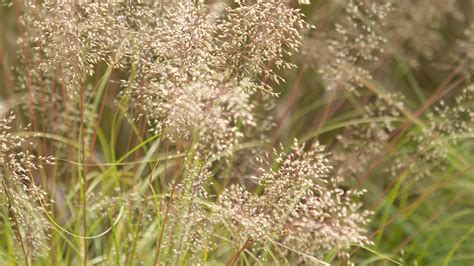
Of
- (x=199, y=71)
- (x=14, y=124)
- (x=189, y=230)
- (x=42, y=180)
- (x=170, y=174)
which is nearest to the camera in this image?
(x=199, y=71)

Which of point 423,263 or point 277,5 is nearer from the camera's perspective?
point 277,5

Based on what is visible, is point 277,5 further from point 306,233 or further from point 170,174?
point 170,174

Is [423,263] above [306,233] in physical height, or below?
below

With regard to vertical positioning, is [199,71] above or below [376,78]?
above

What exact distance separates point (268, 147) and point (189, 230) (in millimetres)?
980

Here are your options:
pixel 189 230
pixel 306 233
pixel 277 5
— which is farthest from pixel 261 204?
pixel 277 5

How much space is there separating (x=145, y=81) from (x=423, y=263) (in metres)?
1.53

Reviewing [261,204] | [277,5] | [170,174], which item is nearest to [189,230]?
[261,204]

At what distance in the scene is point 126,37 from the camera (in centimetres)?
215

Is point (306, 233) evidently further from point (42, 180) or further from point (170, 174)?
point (170, 174)

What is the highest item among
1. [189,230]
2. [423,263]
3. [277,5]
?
[277,5]

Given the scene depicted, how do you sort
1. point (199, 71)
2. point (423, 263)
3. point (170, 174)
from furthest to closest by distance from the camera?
point (170, 174) → point (423, 263) → point (199, 71)

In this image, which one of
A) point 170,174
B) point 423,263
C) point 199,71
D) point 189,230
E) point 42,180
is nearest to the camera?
point 199,71

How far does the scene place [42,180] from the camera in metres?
2.88
